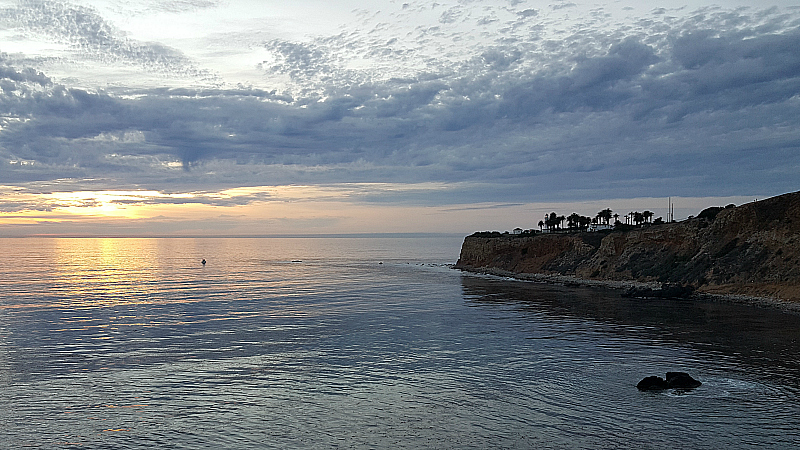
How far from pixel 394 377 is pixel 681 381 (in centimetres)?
1383

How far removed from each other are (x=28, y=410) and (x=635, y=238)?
8997cm

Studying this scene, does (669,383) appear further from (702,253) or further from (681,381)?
(702,253)

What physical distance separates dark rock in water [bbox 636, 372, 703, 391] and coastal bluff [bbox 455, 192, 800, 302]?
38.7m

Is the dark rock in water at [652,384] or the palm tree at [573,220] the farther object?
the palm tree at [573,220]

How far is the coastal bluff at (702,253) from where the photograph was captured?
6300 centimetres

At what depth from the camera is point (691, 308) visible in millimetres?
56688

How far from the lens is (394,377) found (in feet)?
92.2

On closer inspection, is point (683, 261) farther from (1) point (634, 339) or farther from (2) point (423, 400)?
(2) point (423, 400)

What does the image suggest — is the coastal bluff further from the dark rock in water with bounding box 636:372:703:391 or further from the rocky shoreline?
the dark rock in water with bounding box 636:372:703:391

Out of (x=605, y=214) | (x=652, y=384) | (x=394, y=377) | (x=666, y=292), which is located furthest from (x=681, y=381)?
(x=605, y=214)

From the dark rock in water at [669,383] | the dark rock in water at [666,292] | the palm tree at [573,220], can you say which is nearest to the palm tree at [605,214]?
the palm tree at [573,220]

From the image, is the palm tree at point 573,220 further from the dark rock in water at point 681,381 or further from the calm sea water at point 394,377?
the dark rock in water at point 681,381

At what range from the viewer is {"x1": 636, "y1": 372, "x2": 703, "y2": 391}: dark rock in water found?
987 inches

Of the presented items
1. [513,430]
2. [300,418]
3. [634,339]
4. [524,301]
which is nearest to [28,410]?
[300,418]
